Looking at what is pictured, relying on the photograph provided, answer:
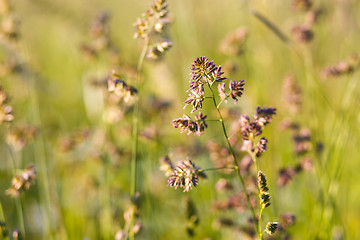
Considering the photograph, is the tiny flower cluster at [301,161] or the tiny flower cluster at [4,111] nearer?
the tiny flower cluster at [4,111]

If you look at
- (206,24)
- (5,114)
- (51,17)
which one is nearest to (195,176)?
(5,114)

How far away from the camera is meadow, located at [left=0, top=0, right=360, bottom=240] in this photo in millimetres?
1580

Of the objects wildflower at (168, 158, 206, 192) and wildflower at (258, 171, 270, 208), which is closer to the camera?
wildflower at (258, 171, 270, 208)


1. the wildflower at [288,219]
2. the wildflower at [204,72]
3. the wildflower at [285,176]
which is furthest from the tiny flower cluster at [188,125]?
the wildflower at [285,176]

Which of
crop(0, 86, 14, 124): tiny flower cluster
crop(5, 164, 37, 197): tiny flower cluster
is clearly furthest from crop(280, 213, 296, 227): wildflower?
crop(0, 86, 14, 124): tiny flower cluster

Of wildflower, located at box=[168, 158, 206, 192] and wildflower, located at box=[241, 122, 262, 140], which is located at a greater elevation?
wildflower, located at box=[241, 122, 262, 140]

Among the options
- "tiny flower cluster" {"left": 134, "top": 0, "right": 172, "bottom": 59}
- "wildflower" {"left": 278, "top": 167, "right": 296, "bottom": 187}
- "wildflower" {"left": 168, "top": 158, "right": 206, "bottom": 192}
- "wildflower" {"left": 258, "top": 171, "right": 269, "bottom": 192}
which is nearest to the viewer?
"wildflower" {"left": 258, "top": 171, "right": 269, "bottom": 192}

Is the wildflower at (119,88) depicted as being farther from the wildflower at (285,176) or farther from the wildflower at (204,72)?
the wildflower at (285,176)

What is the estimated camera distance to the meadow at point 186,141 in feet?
5.18

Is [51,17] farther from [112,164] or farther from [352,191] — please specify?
[352,191]

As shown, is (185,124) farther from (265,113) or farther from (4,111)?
(4,111)

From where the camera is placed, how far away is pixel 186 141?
3354 millimetres

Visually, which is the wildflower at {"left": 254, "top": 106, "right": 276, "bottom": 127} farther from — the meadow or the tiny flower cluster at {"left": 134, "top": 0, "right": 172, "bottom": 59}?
the tiny flower cluster at {"left": 134, "top": 0, "right": 172, "bottom": 59}

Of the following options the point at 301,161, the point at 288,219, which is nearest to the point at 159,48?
the point at 288,219
